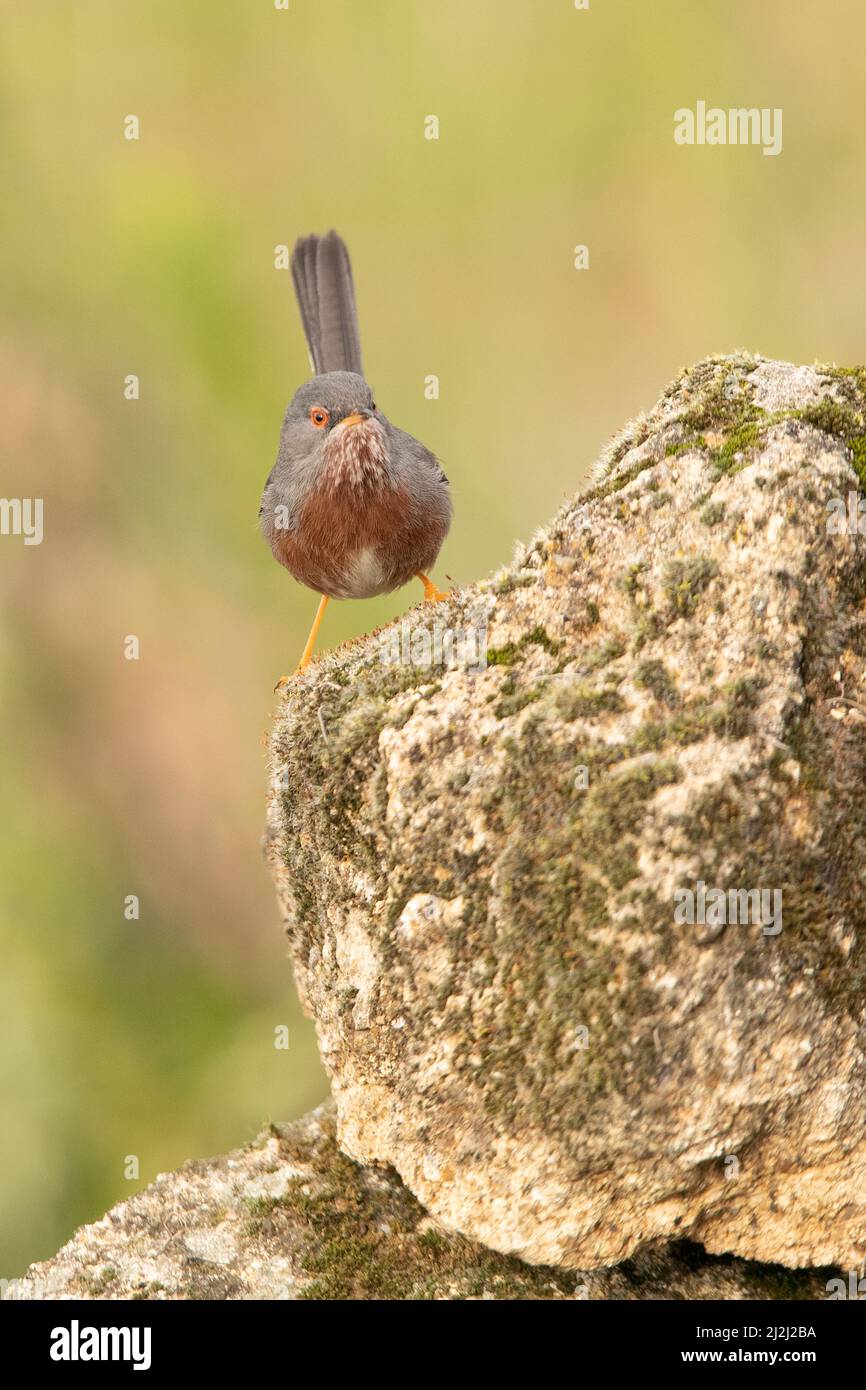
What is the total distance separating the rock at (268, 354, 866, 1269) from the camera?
3016 mm

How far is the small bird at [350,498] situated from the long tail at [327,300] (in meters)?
0.87

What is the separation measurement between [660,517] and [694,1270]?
218cm

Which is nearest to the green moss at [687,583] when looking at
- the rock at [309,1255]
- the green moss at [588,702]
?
the green moss at [588,702]

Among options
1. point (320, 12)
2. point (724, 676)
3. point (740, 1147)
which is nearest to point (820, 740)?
point (724, 676)

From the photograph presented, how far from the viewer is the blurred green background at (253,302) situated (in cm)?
743

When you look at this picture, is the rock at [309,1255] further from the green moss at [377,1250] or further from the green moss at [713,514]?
the green moss at [713,514]

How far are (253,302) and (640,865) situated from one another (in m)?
5.64

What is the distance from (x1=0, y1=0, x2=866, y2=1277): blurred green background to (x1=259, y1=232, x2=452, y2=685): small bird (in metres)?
2.30

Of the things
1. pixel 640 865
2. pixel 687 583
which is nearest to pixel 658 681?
pixel 687 583

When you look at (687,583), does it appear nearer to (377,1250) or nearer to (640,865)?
(640,865)

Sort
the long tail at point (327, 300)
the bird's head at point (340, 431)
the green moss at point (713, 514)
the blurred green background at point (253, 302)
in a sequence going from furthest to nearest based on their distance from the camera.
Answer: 1. the blurred green background at point (253, 302)
2. the long tail at point (327, 300)
3. the bird's head at point (340, 431)
4. the green moss at point (713, 514)

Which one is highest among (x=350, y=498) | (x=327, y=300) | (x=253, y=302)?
(x=253, y=302)

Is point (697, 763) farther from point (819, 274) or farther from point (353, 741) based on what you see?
point (819, 274)

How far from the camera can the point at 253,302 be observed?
25.0 feet
